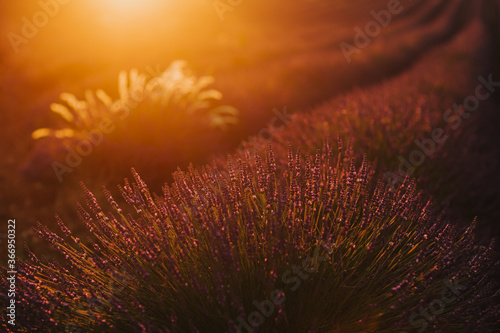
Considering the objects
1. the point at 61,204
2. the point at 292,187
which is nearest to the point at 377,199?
the point at 292,187

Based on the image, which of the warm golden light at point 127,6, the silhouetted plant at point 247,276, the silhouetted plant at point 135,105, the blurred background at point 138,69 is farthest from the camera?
the warm golden light at point 127,6

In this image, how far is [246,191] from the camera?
7.26 feet

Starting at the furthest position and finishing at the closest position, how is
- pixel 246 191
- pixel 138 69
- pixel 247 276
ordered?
pixel 138 69 → pixel 246 191 → pixel 247 276

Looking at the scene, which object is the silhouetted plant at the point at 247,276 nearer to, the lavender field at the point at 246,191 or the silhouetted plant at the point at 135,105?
the lavender field at the point at 246,191

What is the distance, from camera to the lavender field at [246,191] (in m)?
1.89

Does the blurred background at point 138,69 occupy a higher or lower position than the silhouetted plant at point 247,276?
higher

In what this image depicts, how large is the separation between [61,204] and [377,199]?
3596 millimetres

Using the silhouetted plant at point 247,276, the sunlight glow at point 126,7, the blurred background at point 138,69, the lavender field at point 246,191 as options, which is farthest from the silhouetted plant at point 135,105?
the sunlight glow at point 126,7

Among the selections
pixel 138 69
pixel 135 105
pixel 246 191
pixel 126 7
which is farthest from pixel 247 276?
pixel 126 7

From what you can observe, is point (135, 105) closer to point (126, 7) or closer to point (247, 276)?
point (247, 276)

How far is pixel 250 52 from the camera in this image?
1223cm

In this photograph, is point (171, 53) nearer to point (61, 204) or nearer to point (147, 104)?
point (147, 104)

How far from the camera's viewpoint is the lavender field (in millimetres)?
1894

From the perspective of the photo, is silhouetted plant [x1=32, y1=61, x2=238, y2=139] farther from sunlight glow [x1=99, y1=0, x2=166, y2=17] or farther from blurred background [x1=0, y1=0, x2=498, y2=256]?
sunlight glow [x1=99, y1=0, x2=166, y2=17]
